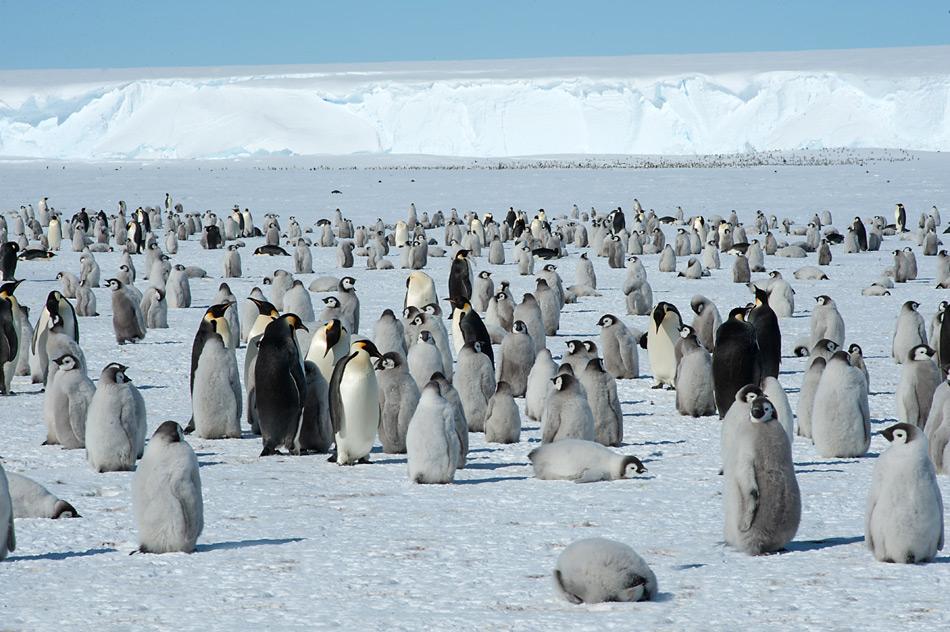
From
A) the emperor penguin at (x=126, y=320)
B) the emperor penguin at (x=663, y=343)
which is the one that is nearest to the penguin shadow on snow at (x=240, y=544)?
the emperor penguin at (x=663, y=343)

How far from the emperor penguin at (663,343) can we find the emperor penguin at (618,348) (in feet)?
0.79

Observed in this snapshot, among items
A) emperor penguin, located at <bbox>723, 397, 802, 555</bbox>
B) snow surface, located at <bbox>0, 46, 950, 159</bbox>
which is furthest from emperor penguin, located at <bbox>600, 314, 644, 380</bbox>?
snow surface, located at <bbox>0, 46, 950, 159</bbox>

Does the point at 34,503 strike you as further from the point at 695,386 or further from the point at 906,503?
the point at 695,386

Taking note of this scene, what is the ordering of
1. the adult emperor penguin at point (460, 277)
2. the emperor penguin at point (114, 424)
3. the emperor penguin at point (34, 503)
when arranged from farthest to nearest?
the adult emperor penguin at point (460, 277)
the emperor penguin at point (114, 424)
the emperor penguin at point (34, 503)

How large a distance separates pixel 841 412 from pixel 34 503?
13.6 feet

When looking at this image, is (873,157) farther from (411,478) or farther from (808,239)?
(411,478)

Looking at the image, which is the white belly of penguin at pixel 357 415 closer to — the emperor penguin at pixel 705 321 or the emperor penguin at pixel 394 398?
the emperor penguin at pixel 394 398

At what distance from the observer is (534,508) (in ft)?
19.0

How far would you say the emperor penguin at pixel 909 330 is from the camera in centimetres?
1029

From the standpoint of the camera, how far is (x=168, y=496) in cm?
484

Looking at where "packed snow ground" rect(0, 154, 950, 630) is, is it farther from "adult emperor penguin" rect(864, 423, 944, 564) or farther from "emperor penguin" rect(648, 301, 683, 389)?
"emperor penguin" rect(648, 301, 683, 389)

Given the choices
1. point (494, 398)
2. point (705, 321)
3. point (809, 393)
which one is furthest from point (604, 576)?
point (705, 321)

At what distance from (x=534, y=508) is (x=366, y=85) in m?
72.8

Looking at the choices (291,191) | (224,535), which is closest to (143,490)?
(224,535)
